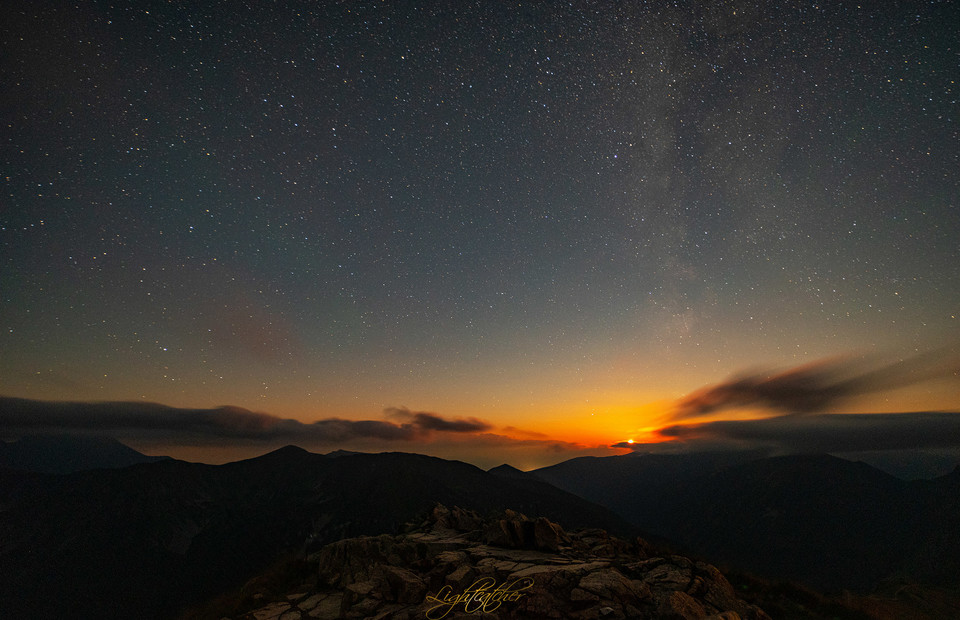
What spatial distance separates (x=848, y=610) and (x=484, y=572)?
21.5 metres

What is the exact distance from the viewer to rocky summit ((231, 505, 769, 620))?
57.3ft

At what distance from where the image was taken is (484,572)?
21641mm

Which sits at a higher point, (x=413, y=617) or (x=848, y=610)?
(x=413, y=617)

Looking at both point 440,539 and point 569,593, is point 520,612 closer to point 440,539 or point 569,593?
point 569,593

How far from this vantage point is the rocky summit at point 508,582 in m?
17.5

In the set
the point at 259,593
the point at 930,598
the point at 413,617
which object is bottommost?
the point at 930,598

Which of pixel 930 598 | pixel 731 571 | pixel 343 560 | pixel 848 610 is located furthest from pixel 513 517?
pixel 930 598
